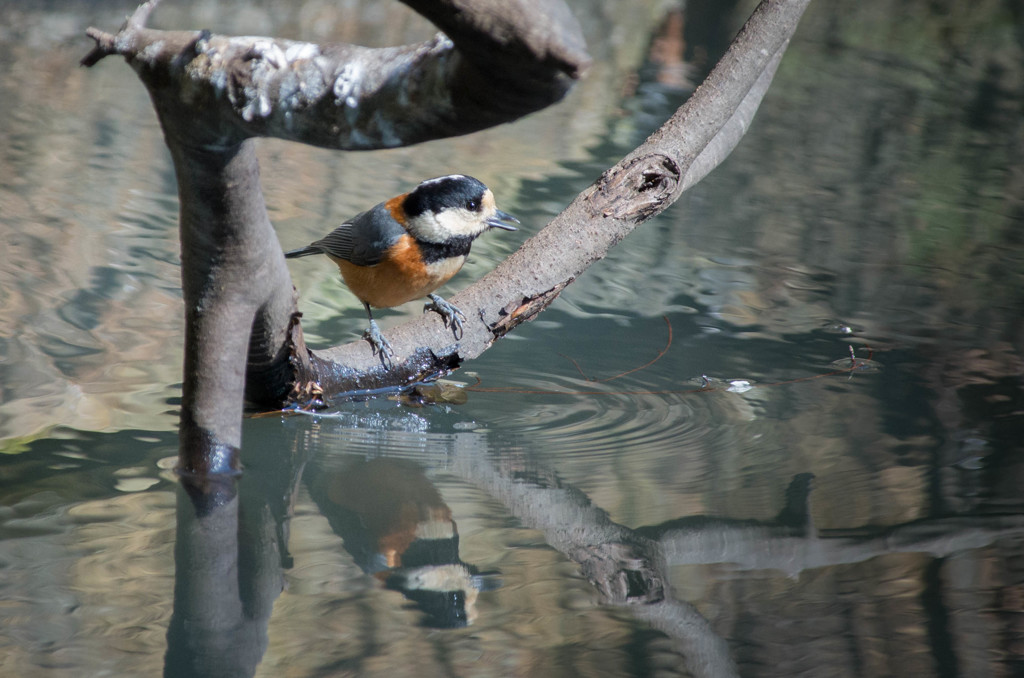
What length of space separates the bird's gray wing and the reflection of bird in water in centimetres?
67

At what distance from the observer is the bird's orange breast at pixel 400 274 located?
2.48 meters

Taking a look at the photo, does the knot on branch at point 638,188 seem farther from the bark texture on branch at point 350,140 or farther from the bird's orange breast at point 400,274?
the bird's orange breast at point 400,274

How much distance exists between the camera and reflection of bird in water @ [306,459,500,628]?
1.58 m

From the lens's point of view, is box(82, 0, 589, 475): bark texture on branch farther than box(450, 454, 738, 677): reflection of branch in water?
No

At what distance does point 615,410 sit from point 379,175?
8.05 feet

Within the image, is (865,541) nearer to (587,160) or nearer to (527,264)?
(527,264)

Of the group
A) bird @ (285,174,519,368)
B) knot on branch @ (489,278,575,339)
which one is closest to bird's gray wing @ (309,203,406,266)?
bird @ (285,174,519,368)

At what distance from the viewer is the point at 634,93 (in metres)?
6.19

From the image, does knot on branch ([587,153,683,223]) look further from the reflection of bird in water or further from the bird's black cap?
the reflection of bird in water

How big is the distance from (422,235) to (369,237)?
0.48 ft

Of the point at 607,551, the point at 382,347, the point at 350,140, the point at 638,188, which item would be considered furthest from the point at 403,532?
the point at 638,188

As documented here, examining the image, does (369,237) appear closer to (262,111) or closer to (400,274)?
(400,274)

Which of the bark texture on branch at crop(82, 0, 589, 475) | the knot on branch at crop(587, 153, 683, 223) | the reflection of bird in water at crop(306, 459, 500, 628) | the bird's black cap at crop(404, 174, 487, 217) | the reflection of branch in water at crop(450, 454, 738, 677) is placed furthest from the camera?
the bird's black cap at crop(404, 174, 487, 217)

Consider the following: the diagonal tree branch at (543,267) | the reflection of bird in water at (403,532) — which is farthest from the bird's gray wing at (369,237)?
the reflection of bird in water at (403,532)
